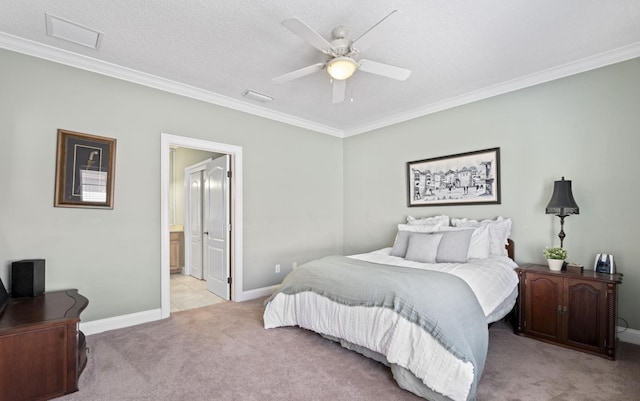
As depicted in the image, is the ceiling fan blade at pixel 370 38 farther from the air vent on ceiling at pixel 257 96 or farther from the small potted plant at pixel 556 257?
the small potted plant at pixel 556 257

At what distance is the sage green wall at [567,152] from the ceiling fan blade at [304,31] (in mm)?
2576

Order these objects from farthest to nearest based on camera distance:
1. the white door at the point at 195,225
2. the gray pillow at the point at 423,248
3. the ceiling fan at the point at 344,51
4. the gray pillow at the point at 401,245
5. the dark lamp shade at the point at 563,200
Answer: the white door at the point at 195,225, the gray pillow at the point at 401,245, the gray pillow at the point at 423,248, the dark lamp shade at the point at 563,200, the ceiling fan at the point at 344,51

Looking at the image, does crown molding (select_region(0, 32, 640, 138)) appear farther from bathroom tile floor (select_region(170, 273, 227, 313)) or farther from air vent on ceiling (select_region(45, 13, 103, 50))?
bathroom tile floor (select_region(170, 273, 227, 313))

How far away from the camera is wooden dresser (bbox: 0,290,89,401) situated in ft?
6.20

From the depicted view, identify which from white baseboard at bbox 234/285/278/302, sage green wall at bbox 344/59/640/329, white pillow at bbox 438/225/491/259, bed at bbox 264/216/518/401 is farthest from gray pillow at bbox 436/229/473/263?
white baseboard at bbox 234/285/278/302

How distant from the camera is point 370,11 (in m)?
2.30

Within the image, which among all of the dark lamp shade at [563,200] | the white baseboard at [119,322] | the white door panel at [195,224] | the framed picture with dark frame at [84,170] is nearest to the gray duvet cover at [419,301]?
the dark lamp shade at [563,200]

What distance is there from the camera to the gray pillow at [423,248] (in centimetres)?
Answer: 335

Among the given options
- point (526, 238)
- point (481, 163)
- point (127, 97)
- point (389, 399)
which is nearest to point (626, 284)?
point (526, 238)

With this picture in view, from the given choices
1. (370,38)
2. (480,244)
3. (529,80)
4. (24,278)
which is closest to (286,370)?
(24,278)

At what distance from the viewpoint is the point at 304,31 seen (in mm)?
2090

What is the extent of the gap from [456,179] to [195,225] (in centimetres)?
457

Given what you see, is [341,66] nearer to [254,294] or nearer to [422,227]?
[422,227]

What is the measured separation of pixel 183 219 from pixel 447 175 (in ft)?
16.9
